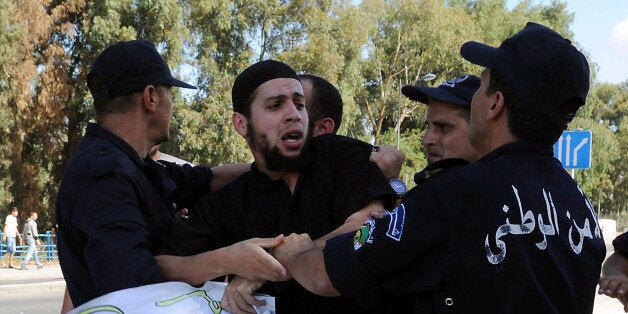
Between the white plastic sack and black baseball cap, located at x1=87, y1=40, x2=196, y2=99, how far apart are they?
2.70 feet

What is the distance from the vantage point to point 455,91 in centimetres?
334

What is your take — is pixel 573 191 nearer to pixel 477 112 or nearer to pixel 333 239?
pixel 477 112

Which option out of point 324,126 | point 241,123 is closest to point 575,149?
point 324,126

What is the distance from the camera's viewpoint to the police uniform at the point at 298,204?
8.49ft

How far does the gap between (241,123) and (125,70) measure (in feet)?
1.70

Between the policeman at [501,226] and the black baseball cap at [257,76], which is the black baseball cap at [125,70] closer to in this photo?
the black baseball cap at [257,76]

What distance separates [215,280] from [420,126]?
3354 centimetres

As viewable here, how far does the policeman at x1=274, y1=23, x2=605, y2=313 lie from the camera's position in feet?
6.26

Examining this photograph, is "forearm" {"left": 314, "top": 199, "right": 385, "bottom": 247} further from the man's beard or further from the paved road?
the paved road

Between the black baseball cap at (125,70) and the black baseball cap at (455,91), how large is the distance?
1.24 meters

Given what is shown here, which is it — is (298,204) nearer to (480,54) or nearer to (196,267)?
(196,267)

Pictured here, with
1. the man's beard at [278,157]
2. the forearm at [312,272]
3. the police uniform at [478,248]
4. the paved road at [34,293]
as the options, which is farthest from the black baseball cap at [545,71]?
the paved road at [34,293]

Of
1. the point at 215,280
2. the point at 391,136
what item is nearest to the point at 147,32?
the point at 391,136

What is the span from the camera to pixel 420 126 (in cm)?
3559
